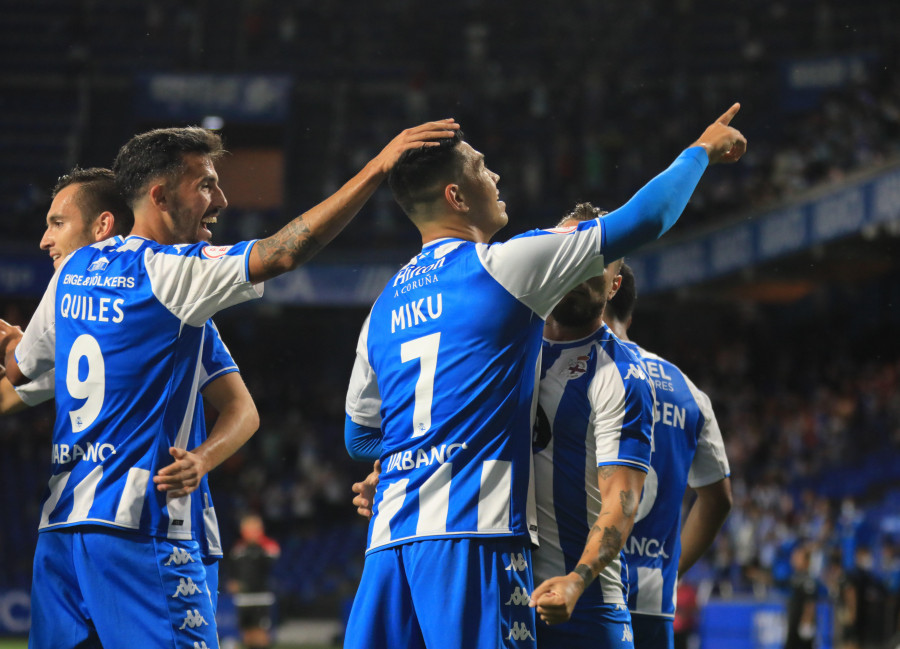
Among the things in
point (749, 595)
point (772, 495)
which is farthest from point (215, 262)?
point (772, 495)

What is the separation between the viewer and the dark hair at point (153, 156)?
3.38 metres

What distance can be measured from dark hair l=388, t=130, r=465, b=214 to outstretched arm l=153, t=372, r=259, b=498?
84 cm

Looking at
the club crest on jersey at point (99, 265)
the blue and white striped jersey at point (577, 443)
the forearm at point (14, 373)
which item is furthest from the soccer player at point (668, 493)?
the forearm at point (14, 373)

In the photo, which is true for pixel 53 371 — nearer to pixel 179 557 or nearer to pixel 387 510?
pixel 179 557

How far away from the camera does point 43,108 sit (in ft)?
77.8

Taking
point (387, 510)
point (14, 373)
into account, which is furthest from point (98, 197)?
point (387, 510)

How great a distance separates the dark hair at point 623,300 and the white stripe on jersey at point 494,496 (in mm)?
1232

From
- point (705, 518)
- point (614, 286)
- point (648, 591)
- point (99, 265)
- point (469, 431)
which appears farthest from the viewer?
point (705, 518)

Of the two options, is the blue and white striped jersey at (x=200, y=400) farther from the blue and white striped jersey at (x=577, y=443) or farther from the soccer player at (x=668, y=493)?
the soccer player at (x=668, y=493)

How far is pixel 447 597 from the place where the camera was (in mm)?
2746

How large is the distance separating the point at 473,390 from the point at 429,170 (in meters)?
0.67

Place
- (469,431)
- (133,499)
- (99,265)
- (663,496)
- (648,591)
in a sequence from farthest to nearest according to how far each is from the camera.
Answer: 1. (663,496)
2. (648,591)
3. (99,265)
4. (133,499)
5. (469,431)

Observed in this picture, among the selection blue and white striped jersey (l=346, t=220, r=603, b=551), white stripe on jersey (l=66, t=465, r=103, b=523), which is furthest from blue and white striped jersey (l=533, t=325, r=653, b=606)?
white stripe on jersey (l=66, t=465, r=103, b=523)

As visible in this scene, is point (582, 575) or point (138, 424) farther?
point (138, 424)
